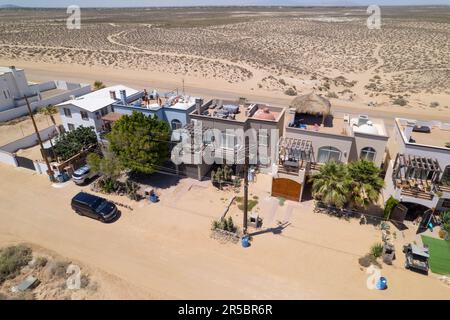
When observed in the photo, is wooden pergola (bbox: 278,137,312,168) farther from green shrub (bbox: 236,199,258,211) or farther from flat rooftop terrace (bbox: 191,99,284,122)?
green shrub (bbox: 236,199,258,211)

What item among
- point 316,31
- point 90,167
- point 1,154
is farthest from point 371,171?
point 316,31

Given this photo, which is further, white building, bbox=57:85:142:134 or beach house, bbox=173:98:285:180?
white building, bbox=57:85:142:134

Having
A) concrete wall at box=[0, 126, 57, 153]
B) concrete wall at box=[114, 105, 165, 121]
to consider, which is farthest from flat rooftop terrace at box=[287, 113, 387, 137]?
concrete wall at box=[0, 126, 57, 153]

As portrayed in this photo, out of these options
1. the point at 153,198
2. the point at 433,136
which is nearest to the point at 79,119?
the point at 153,198

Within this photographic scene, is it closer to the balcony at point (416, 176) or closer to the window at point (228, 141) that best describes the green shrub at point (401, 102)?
the balcony at point (416, 176)

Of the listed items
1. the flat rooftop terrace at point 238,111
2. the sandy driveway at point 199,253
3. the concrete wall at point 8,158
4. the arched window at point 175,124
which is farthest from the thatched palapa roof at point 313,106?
the concrete wall at point 8,158

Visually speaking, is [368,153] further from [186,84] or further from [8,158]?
[186,84]
